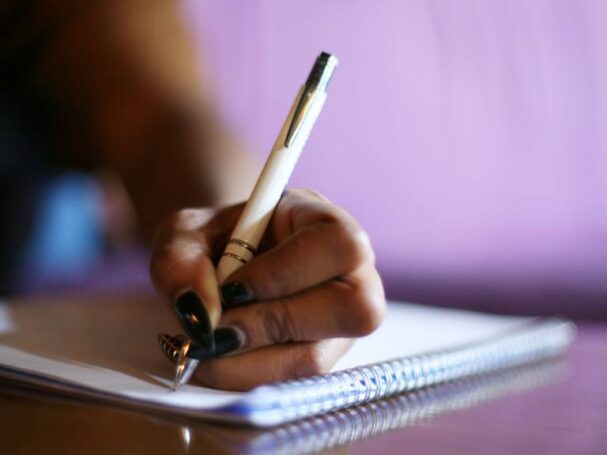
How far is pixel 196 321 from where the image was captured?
0.46 metres

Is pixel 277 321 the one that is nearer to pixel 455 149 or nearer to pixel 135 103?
pixel 135 103

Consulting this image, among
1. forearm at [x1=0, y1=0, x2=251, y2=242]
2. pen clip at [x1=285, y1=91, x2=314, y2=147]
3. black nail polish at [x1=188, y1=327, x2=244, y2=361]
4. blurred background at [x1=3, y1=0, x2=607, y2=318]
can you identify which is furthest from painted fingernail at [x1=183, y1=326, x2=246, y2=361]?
blurred background at [x1=3, y1=0, x2=607, y2=318]

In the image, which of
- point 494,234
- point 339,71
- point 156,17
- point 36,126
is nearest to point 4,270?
point 36,126

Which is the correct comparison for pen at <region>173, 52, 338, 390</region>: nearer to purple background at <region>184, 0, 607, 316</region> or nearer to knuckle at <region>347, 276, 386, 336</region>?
knuckle at <region>347, 276, 386, 336</region>

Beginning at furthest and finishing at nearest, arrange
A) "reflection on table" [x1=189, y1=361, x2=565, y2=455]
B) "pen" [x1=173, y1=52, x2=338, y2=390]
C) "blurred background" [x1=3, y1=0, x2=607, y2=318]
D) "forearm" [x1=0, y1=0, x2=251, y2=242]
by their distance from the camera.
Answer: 1. "blurred background" [x1=3, y1=0, x2=607, y2=318]
2. "forearm" [x1=0, y1=0, x2=251, y2=242]
3. "pen" [x1=173, y1=52, x2=338, y2=390]
4. "reflection on table" [x1=189, y1=361, x2=565, y2=455]

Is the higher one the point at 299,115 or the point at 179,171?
the point at 299,115

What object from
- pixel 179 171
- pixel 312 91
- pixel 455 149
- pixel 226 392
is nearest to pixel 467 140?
pixel 455 149

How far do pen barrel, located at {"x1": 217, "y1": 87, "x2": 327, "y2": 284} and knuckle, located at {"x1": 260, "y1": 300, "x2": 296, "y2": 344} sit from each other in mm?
40

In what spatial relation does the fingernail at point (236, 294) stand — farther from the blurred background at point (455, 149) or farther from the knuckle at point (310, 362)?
the blurred background at point (455, 149)

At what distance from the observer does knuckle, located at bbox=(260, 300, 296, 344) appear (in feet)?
1.59

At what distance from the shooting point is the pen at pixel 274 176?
51 cm

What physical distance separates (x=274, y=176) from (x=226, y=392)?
131mm

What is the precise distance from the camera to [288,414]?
16.7 inches

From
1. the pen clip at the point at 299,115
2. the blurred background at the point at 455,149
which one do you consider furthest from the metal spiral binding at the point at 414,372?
the blurred background at the point at 455,149
